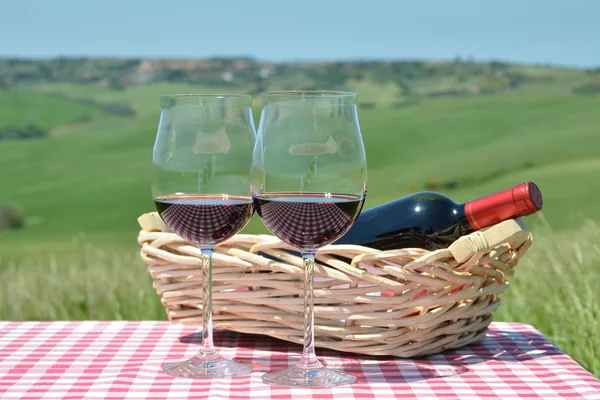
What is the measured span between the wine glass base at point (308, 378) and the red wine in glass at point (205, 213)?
28cm

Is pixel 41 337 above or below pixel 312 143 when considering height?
below

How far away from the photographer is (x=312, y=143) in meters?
1.35

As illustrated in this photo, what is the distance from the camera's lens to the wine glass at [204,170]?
4.70 feet

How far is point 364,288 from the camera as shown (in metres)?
1.55

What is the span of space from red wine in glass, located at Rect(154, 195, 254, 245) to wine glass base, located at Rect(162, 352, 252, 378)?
9.0 inches

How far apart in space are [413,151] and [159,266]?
14076mm

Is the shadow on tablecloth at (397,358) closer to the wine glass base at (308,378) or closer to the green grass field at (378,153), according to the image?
the wine glass base at (308,378)

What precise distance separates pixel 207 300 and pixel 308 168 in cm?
34

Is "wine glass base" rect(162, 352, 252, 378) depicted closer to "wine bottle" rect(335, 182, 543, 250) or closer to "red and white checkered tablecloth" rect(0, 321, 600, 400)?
"red and white checkered tablecloth" rect(0, 321, 600, 400)

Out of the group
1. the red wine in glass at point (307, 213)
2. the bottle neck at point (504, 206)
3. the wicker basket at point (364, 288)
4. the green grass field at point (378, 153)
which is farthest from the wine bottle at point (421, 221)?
the green grass field at point (378, 153)

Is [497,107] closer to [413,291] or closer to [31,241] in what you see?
[31,241]

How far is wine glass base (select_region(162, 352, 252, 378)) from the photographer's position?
1.44 m

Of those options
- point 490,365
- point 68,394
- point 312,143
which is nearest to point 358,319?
point 490,365

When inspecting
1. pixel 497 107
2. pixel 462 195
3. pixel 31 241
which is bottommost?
pixel 31 241
